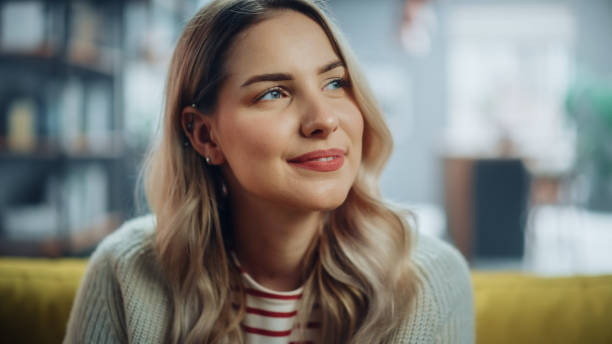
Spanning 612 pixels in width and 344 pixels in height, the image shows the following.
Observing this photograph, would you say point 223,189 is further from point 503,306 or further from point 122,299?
point 503,306

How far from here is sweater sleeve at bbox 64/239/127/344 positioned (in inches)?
37.5

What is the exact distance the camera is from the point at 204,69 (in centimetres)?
98

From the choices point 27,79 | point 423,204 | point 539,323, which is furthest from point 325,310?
point 423,204

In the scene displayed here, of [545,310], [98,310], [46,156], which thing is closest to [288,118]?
[98,310]

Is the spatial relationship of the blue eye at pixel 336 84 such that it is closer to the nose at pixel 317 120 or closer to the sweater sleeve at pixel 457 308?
the nose at pixel 317 120

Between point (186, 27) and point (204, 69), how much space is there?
0.11 meters

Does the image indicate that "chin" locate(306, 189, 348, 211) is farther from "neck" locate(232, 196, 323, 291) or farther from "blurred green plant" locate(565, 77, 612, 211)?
"blurred green plant" locate(565, 77, 612, 211)

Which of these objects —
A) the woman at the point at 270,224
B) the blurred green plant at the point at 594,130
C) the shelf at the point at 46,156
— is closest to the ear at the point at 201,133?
the woman at the point at 270,224

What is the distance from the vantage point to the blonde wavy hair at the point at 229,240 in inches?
37.8

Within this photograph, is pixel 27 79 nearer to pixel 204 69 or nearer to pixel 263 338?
pixel 204 69

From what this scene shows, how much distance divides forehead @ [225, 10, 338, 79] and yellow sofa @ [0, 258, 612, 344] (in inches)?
22.3

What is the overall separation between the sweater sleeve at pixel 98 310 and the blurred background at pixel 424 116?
0.36 metres

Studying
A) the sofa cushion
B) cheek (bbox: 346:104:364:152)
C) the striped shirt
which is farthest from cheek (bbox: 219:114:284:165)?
the sofa cushion

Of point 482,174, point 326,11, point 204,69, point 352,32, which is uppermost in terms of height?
point 352,32
